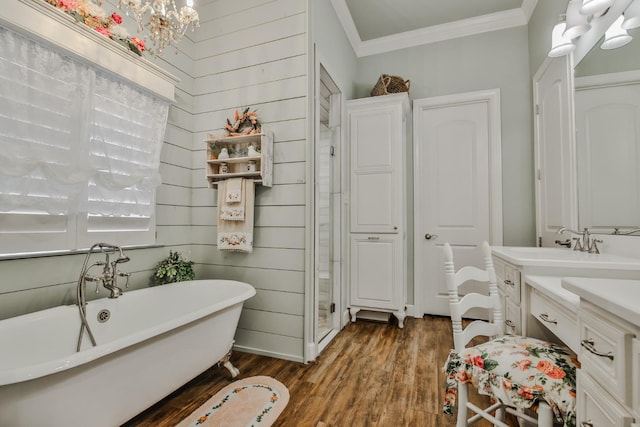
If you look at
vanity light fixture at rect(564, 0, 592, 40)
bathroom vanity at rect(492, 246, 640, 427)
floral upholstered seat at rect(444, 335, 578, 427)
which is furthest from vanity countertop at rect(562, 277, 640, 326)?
vanity light fixture at rect(564, 0, 592, 40)

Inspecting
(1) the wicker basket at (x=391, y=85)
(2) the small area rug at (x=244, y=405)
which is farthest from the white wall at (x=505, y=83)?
(2) the small area rug at (x=244, y=405)

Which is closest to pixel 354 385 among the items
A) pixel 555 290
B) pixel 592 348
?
pixel 555 290

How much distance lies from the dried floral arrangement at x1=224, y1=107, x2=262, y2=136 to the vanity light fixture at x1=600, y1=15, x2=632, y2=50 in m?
2.27

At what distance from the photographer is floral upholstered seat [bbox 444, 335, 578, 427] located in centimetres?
103

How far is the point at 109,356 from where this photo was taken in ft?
4.06

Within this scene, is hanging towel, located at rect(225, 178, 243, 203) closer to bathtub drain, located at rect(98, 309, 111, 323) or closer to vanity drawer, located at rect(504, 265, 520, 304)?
bathtub drain, located at rect(98, 309, 111, 323)

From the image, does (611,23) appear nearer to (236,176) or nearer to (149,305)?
(236,176)

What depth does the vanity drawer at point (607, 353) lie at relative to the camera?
687 millimetres

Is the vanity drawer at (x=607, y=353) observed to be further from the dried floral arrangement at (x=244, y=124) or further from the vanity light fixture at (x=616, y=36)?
the dried floral arrangement at (x=244, y=124)

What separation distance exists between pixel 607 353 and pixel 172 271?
2.41 metres

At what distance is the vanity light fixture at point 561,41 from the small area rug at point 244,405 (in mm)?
2965

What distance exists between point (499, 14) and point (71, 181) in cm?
401

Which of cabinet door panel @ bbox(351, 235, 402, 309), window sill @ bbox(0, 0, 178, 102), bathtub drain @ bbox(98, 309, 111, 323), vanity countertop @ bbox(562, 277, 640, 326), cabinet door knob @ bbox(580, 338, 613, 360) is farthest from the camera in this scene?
cabinet door panel @ bbox(351, 235, 402, 309)

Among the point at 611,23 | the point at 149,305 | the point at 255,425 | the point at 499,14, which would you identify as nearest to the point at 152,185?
the point at 149,305
